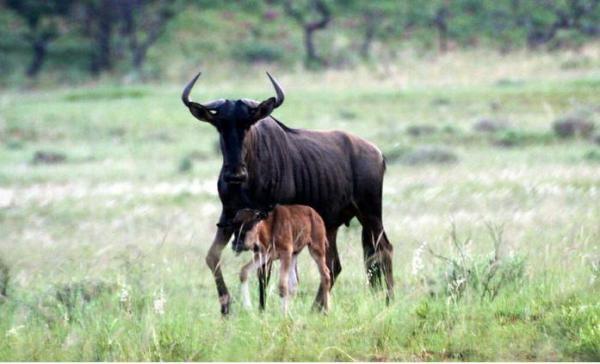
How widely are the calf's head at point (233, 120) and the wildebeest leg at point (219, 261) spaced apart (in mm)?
398

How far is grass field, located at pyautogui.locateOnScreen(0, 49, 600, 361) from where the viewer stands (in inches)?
292

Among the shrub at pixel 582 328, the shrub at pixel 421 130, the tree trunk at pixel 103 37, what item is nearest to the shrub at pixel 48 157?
the shrub at pixel 421 130

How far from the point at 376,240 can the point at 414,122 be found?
2025cm

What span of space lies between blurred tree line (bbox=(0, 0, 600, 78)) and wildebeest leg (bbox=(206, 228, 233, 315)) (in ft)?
128

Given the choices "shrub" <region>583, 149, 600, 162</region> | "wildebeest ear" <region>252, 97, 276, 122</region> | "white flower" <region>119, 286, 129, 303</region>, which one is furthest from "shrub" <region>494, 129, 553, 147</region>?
"white flower" <region>119, 286, 129, 303</region>

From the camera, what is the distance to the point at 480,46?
49.7 meters

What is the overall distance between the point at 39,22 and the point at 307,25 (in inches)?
444

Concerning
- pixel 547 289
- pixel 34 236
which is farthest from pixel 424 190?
pixel 547 289

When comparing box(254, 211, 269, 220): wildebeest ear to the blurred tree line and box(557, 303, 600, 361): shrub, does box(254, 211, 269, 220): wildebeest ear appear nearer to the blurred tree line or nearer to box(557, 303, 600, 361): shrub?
box(557, 303, 600, 361): shrub

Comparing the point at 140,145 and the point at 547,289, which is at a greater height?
the point at 547,289

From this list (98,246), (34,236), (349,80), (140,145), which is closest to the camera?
(98,246)

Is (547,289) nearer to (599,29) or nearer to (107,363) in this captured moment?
(107,363)

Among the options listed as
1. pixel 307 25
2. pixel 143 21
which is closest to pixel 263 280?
pixel 307 25

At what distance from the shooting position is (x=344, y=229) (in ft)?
44.6
